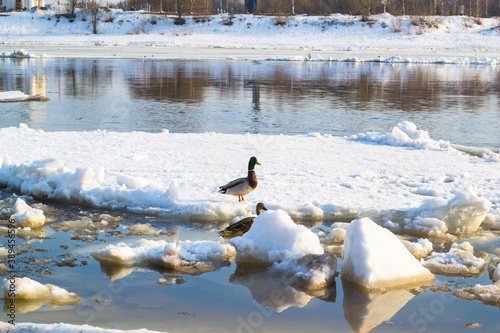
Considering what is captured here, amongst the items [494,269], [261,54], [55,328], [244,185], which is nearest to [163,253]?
[55,328]

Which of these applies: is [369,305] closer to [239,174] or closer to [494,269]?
[494,269]

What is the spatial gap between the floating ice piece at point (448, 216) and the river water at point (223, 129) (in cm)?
37

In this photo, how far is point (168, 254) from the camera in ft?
16.3

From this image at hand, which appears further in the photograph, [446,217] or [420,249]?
[446,217]

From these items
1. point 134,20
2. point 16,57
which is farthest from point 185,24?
point 16,57

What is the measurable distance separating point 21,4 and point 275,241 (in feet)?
261

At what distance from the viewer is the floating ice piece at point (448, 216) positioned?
583 centimetres

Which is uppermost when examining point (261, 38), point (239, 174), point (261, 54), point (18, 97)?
point (261, 38)

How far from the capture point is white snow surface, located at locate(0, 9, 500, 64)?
4144cm

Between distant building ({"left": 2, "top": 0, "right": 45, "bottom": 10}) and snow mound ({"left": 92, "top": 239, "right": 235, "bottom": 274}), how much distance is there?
7684cm

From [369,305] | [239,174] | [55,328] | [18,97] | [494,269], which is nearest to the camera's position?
[55,328]

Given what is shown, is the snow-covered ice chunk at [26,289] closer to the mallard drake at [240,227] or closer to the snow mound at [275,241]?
the snow mound at [275,241]

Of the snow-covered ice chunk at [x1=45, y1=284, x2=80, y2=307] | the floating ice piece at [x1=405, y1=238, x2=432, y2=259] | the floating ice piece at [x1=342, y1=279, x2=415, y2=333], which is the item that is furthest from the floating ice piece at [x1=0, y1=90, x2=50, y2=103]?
the floating ice piece at [x1=342, y1=279, x2=415, y2=333]

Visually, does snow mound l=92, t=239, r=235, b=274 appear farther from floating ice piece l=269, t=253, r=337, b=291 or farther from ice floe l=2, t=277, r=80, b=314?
ice floe l=2, t=277, r=80, b=314
